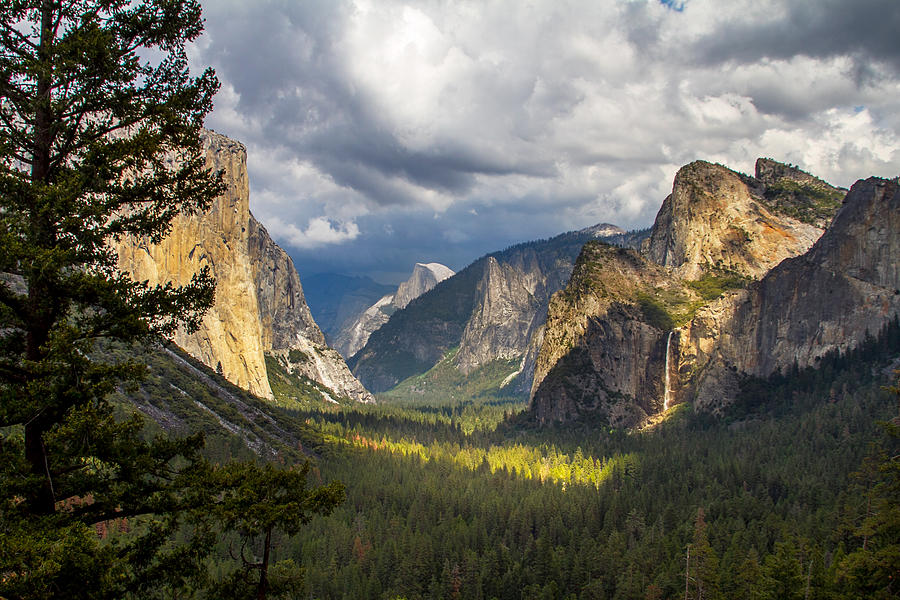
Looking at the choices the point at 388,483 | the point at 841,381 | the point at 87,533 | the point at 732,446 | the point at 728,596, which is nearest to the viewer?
the point at 87,533

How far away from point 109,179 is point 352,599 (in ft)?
217

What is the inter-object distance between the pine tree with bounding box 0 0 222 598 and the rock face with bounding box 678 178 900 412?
162 m

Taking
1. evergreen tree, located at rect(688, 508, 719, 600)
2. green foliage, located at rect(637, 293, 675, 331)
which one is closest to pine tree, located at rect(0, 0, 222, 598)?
evergreen tree, located at rect(688, 508, 719, 600)

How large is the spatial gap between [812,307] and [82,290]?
17160cm

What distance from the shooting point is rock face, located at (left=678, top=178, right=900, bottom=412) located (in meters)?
143

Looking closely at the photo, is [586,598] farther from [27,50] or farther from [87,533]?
[27,50]

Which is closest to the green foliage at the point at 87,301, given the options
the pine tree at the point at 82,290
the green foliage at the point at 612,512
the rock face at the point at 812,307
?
the pine tree at the point at 82,290

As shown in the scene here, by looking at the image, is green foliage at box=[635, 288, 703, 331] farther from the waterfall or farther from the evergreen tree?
the evergreen tree

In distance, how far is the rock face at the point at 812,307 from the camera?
143125 millimetres

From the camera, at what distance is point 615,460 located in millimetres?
141375

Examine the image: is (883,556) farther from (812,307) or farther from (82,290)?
(812,307)

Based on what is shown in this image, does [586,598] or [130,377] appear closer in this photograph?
[130,377]

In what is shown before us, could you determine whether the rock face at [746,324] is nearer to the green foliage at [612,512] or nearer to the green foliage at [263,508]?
the green foliage at [612,512]

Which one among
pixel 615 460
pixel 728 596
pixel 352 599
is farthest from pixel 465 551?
pixel 615 460
